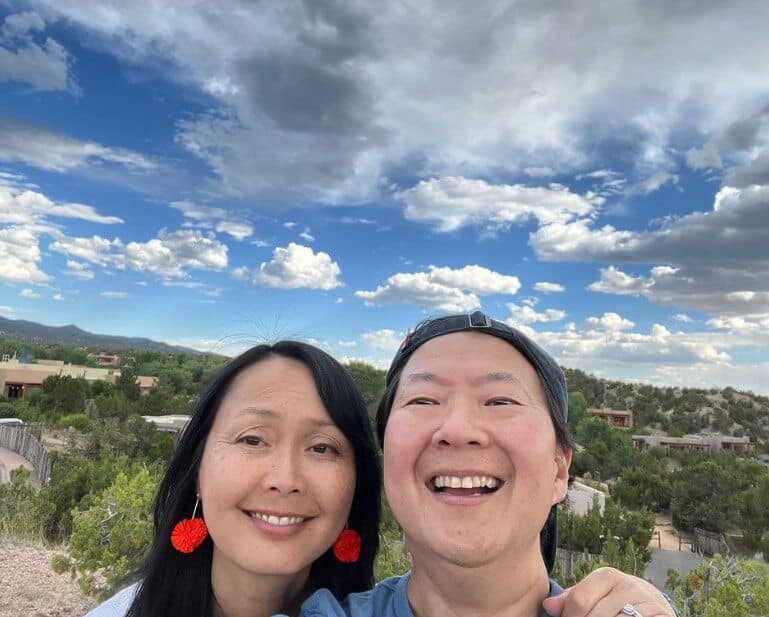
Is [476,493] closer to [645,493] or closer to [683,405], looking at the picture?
[645,493]

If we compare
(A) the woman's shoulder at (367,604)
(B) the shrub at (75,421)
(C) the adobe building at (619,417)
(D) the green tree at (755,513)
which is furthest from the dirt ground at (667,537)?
(C) the adobe building at (619,417)

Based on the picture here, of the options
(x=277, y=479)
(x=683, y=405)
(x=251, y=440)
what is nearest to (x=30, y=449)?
(x=251, y=440)

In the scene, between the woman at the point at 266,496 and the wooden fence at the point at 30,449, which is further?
the wooden fence at the point at 30,449

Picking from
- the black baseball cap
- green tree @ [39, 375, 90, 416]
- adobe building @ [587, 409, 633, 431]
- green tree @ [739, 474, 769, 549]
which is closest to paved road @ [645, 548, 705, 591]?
green tree @ [739, 474, 769, 549]

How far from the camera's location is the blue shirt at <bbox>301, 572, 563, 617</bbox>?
1.66 m

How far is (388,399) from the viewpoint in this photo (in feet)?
6.57

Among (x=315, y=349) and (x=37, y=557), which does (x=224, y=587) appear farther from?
(x=37, y=557)

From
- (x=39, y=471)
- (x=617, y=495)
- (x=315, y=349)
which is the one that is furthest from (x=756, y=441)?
(x=315, y=349)

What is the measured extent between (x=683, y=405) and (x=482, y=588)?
55.2 m

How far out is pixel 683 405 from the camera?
51.0 meters

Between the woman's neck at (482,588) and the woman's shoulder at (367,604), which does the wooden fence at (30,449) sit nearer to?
the woman's shoulder at (367,604)

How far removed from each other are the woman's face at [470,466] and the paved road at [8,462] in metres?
19.2

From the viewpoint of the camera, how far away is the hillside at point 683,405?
148 feet

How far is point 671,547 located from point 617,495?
333 cm
